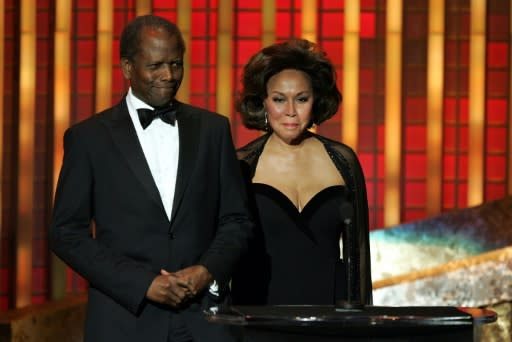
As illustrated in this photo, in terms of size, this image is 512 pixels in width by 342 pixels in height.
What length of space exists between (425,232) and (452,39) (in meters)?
1.66

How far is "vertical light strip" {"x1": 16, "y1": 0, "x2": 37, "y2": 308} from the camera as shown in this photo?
747cm

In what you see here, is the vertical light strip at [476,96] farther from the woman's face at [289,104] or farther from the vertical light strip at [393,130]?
the woman's face at [289,104]

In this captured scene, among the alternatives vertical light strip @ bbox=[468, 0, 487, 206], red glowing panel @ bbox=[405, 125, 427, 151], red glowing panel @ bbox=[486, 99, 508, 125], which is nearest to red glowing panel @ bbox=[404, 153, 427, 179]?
red glowing panel @ bbox=[405, 125, 427, 151]

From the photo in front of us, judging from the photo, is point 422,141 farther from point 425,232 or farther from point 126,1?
point 126,1

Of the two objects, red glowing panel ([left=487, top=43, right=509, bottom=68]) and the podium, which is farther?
red glowing panel ([left=487, top=43, right=509, bottom=68])

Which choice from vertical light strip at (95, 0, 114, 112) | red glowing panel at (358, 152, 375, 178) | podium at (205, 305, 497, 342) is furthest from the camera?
red glowing panel at (358, 152, 375, 178)

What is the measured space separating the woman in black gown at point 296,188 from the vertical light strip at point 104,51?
3.71 meters

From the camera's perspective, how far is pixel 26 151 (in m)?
7.54

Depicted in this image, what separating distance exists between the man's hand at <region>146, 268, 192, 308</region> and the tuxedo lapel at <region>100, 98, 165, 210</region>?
17cm

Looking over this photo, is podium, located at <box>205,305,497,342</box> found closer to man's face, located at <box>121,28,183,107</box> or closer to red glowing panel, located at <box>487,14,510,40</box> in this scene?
man's face, located at <box>121,28,183,107</box>

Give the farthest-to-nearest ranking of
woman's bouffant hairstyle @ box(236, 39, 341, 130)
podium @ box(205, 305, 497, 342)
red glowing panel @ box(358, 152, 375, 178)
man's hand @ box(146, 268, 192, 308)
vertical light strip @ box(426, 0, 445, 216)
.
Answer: red glowing panel @ box(358, 152, 375, 178) < vertical light strip @ box(426, 0, 445, 216) < woman's bouffant hairstyle @ box(236, 39, 341, 130) < man's hand @ box(146, 268, 192, 308) < podium @ box(205, 305, 497, 342)

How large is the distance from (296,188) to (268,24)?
390cm

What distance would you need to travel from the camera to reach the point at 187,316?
9.05 ft

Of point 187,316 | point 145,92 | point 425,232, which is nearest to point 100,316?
point 187,316
